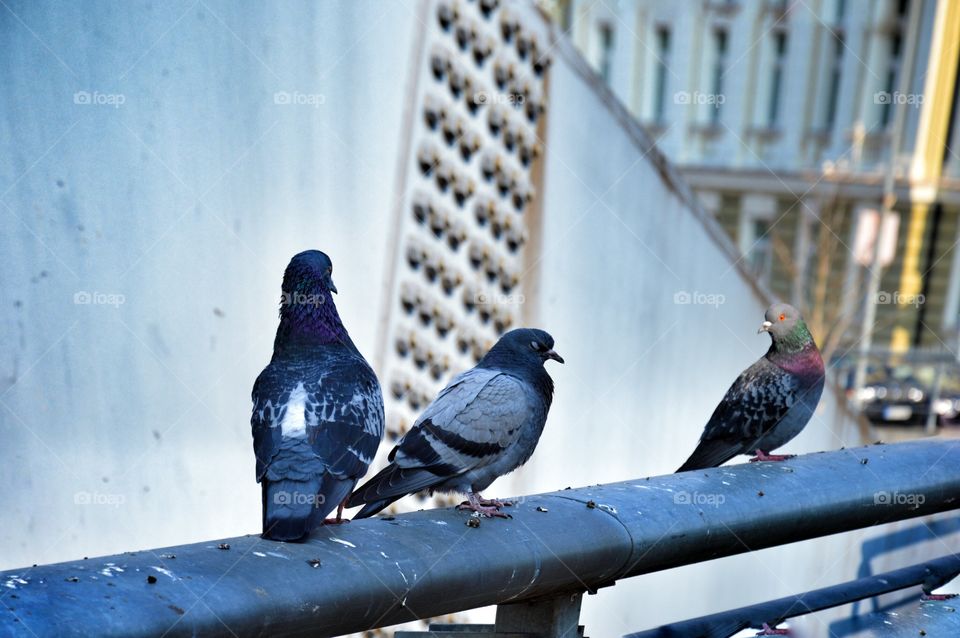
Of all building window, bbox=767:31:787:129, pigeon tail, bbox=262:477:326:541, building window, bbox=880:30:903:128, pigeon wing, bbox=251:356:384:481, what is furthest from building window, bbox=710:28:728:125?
pigeon tail, bbox=262:477:326:541

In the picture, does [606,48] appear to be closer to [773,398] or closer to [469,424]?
[773,398]

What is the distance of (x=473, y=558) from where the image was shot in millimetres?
1925

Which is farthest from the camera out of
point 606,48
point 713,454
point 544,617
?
point 606,48

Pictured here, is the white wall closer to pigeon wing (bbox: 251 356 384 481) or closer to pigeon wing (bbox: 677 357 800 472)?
pigeon wing (bbox: 251 356 384 481)

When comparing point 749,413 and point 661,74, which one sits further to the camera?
point 661,74

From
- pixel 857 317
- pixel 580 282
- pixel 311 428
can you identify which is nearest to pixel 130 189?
pixel 311 428

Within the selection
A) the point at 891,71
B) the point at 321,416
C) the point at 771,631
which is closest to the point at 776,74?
the point at 891,71

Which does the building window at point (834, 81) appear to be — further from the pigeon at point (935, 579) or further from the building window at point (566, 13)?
the pigeon at point (935, 579)

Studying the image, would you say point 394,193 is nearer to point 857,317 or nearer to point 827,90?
point 857,317

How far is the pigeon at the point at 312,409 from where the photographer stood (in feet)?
9.46

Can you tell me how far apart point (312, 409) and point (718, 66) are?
31502mm

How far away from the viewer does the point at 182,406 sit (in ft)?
13.9

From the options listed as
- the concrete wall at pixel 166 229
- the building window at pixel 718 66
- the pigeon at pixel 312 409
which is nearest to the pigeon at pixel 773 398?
the concrete wall at pixel 166 229

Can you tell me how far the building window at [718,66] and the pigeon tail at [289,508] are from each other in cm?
3102
